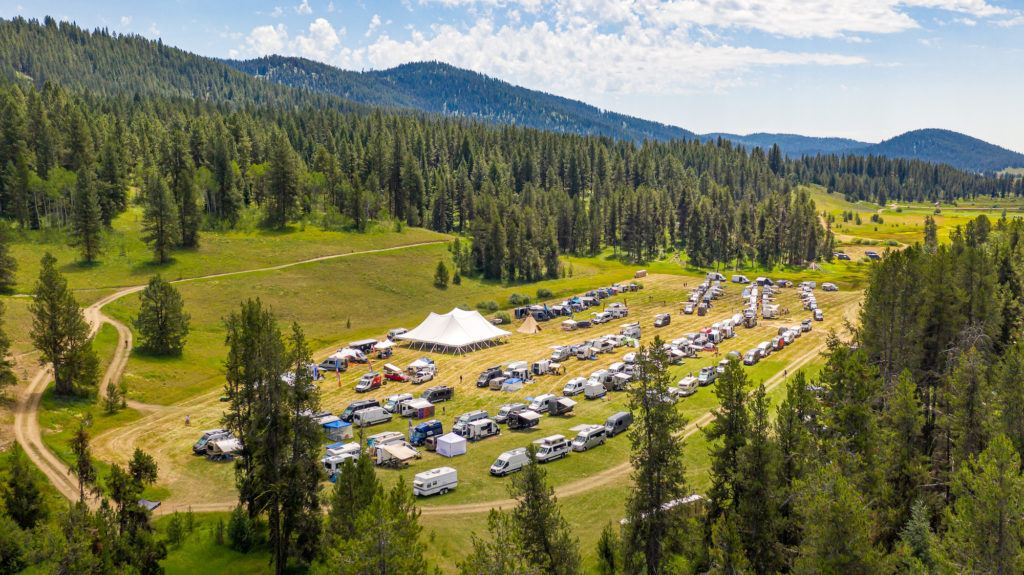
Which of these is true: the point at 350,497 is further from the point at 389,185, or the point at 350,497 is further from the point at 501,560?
the point at 389,185

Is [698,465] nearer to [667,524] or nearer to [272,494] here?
[667,524]

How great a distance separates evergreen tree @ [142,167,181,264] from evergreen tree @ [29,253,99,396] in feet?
138

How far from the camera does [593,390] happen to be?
60250 mm

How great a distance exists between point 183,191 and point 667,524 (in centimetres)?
9767

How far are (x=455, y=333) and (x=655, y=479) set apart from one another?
50.8m

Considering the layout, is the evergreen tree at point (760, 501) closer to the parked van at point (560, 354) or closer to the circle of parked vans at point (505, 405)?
the circle of parked vans at point (505, 405)

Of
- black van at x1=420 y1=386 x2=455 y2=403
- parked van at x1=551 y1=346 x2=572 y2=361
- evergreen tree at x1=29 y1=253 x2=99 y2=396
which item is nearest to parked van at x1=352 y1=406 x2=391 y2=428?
black van at x1=420 y1=386 x2=455 y2=403

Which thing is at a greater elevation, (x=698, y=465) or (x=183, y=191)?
(x=183, y=191)

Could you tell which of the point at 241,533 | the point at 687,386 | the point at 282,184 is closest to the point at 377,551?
the point at 241,533

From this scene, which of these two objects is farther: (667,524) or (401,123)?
(401,123)

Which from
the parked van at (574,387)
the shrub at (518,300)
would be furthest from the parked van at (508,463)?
the shrub at (518,300)

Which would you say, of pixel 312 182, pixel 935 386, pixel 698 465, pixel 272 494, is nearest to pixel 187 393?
pixel 272 494

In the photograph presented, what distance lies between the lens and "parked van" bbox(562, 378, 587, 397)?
5994 cm

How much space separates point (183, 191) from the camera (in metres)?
103
